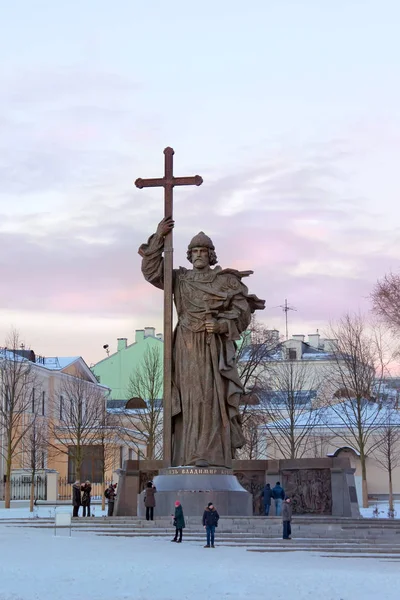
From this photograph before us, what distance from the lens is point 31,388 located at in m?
69.3

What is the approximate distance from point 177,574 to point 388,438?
38576mm

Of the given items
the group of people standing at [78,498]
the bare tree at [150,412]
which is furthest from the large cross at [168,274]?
the bare tree at [150,412]

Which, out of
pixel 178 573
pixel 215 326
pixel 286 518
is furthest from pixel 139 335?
pixel 178 573

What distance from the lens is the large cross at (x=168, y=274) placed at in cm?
2614

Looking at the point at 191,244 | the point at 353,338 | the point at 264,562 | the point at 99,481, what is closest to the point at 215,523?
the point at 264,562

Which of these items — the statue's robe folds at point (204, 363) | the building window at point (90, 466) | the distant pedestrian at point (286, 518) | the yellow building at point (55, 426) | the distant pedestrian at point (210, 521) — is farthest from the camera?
the building window at point (90, 466)

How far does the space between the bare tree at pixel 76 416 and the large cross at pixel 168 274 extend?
26.9m

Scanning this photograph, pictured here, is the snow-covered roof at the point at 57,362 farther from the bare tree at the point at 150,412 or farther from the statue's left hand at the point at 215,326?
the statue's left hand at the point at 215,326

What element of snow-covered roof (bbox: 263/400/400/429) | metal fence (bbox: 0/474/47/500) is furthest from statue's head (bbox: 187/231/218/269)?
snow-covered roof (bbox: 263/400/400/429)

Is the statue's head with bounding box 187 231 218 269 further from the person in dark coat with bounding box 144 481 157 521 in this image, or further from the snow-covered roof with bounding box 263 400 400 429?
the snow-covered roof with bounding box 263 400 400 429

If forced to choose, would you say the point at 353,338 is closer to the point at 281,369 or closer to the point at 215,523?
the point at 281,369

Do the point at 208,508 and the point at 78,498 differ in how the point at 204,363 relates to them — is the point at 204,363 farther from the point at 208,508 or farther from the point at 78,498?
the point at 208,508

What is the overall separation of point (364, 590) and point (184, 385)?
39.7ft

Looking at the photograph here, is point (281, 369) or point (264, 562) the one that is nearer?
point (264, 562)
